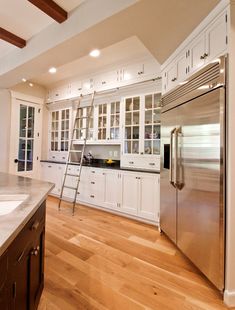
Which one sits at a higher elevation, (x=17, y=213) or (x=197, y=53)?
(x=197, y=53)

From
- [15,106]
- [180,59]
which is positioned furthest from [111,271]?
[15,106]

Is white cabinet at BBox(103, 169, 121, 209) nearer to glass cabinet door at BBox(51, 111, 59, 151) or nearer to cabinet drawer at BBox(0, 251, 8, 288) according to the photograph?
glass cabinet door at BBox(51, 111, 59, 151)

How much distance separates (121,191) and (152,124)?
1.24m

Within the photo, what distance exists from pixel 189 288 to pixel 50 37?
9.91 feet

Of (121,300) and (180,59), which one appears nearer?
(121,300)

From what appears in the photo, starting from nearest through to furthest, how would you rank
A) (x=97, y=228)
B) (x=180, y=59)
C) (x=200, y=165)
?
(x=200, y=165) < (x=180, y=59) < (x=97, y=228)

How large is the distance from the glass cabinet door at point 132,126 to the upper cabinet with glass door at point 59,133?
167 centimetres

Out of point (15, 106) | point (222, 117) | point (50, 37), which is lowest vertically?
point (222, 117)

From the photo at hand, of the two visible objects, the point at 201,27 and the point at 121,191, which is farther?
the point at 121,191

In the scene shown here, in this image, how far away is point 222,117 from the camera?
153 centimetres

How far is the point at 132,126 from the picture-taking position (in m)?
3.46

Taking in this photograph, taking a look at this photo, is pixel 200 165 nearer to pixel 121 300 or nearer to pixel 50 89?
pixel 121 300

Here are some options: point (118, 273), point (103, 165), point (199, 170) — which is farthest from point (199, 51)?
point (103, 165)

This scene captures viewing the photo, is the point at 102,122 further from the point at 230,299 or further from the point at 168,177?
the point at 230,299
